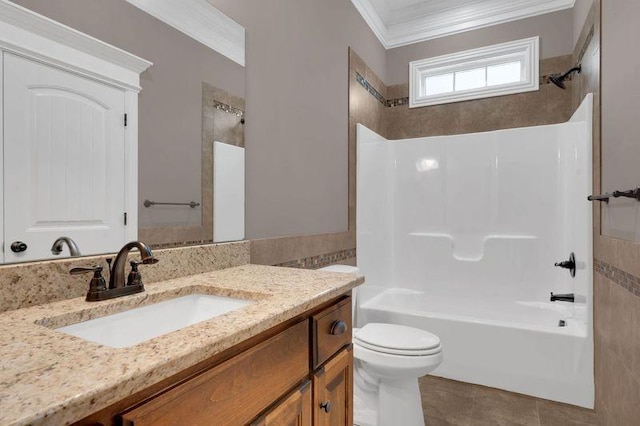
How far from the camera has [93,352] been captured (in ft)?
2.02

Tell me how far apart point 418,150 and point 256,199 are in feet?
6.73

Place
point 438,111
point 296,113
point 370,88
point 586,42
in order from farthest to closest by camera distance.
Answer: point 438,111
point 370,88
point 586,42
point 296,113

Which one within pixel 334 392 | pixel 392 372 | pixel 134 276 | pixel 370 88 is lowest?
pixel 392 372

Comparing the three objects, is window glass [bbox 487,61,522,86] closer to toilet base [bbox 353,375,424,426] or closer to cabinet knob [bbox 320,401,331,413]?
toilet base [bbox 353,375,424,426]

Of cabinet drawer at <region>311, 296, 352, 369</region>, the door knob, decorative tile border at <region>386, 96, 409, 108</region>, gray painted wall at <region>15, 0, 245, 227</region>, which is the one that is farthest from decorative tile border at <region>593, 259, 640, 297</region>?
decorative tile border at <region>386, 96, 409, 108</region>

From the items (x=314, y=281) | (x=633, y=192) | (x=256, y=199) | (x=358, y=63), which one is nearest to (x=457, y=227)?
(x=358, y=63)

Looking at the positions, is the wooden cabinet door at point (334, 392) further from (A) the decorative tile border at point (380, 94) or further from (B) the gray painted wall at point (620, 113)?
(A) the decorative tile border at point (380, 94)

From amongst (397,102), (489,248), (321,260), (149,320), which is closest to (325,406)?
(149,320)

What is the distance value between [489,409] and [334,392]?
1.52 metres

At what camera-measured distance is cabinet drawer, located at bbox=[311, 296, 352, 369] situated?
1.07 m

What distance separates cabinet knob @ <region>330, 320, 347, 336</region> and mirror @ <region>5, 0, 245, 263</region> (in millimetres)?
624

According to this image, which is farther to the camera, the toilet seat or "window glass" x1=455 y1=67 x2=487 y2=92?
"window glass" x1=455 y1=67 x2=487 y2=92

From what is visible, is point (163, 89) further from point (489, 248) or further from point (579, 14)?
point (579, 14)

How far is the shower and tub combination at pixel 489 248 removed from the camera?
2312mm
